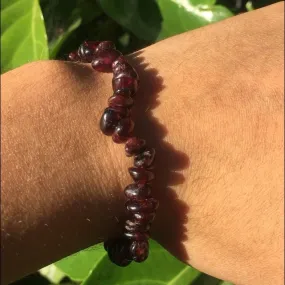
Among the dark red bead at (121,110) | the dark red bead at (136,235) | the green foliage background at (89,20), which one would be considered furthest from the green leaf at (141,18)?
the dark red bead at (136,235)

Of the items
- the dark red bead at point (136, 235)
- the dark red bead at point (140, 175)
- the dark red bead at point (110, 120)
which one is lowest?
the dark red bead at point (136, 235)

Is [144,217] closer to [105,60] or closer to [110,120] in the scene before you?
[110,120]

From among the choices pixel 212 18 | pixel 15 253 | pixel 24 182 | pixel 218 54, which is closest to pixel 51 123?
pixel 24 182

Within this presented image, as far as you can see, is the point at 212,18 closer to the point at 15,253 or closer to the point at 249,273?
the point at 249,273

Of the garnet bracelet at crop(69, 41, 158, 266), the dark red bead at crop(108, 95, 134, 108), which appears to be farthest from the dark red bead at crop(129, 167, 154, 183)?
the dark red bead at crop(108, 95, 134, 108)

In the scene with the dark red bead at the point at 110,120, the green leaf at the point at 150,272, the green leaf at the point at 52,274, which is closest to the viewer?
the dark red bead at the point at 110,120

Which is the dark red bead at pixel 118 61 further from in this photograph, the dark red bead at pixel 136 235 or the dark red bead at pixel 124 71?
the dark red bead at pixel 136 235
